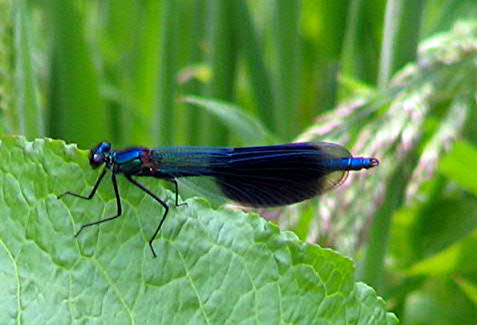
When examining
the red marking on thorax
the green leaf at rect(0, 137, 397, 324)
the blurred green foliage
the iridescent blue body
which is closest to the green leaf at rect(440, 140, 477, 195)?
the blurred green foliage

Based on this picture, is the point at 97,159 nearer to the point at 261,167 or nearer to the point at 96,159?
the point at 96,159

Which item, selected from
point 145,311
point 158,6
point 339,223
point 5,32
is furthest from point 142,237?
point 158,6

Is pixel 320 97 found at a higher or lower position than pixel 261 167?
lower

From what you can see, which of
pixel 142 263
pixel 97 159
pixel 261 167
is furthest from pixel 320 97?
pixel 142 263

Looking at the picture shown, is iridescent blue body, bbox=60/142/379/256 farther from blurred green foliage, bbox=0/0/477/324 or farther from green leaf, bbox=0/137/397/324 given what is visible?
green leaf, bbox=0/137/397/324

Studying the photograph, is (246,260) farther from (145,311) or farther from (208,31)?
(208,31)

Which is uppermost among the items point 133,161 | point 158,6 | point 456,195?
point 133,161

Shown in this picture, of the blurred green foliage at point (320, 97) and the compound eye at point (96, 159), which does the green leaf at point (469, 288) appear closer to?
the blurred green foliage at point (320, 97)
